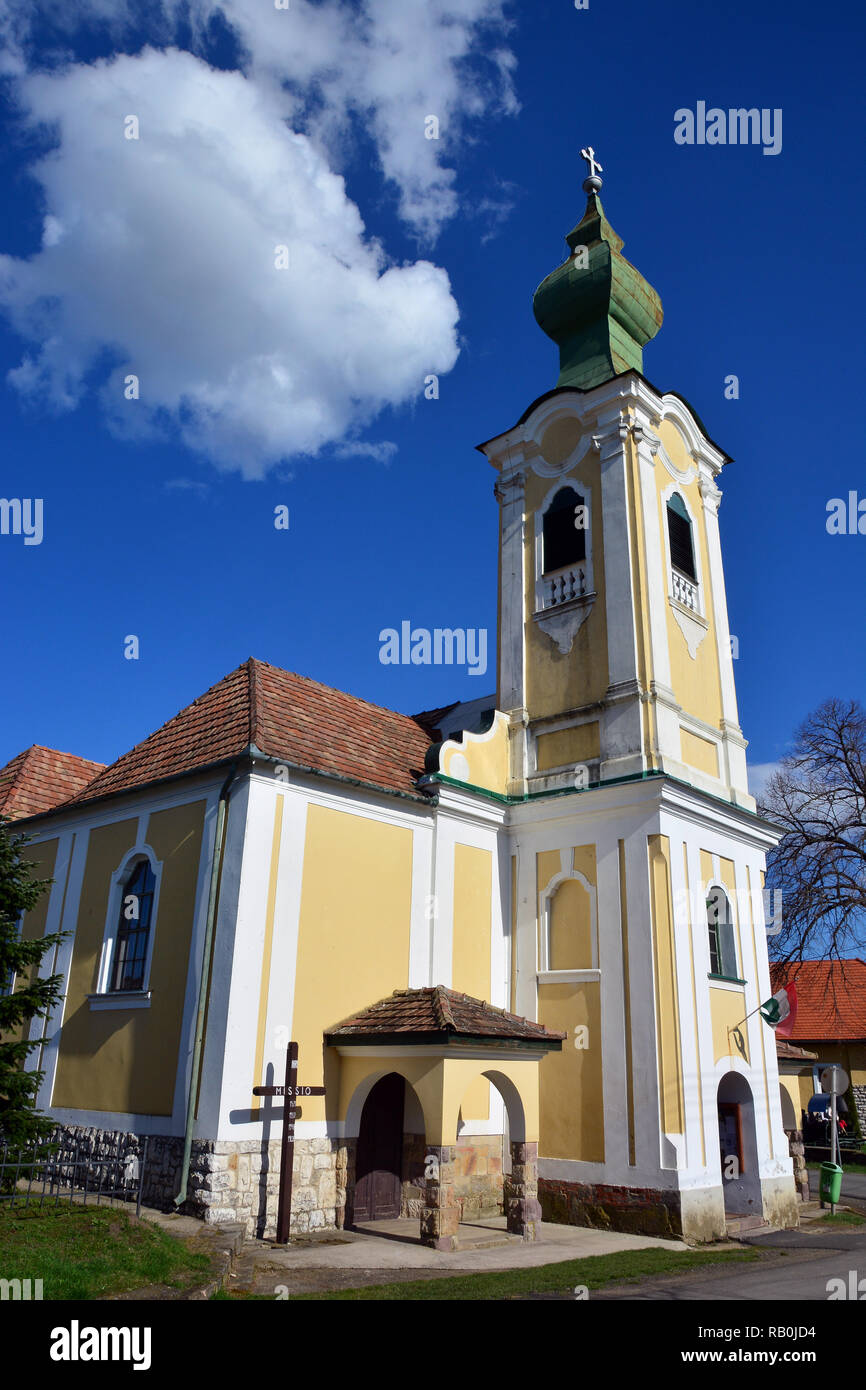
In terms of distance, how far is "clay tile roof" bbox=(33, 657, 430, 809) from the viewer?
14.7 m

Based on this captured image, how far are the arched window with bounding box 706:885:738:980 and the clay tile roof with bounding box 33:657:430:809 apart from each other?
5504 mm

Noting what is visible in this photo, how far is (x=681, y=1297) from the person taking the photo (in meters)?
9.57

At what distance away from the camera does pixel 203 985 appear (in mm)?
13078

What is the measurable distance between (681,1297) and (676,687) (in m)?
10.2

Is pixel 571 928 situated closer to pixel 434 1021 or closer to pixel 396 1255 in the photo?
pixel 434 1021

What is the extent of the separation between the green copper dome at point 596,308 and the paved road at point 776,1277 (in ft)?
49.9

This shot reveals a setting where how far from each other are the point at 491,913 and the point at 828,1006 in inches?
1039

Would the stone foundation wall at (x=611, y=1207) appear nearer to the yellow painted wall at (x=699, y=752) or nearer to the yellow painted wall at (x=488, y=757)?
the yellow painted wall at (x=488, y=757)

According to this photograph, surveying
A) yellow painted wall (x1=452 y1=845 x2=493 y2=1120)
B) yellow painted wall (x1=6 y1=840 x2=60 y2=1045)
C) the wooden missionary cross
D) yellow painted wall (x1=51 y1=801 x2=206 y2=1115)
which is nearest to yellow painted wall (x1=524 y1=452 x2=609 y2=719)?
yellow painted wall (x1=452 y1=845 x2=493 y2=1120)

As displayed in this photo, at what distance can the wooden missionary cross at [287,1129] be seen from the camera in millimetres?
11906

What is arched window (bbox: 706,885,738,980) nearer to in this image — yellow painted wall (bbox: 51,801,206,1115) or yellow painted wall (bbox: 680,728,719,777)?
yellow painted wall (bbox: 680,728,719,777)

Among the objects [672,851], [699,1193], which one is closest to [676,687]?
[672,851]

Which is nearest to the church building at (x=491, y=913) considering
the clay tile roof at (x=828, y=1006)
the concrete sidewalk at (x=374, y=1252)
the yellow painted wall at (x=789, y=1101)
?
the concrete sidewalk at (x=374, y=1252)
